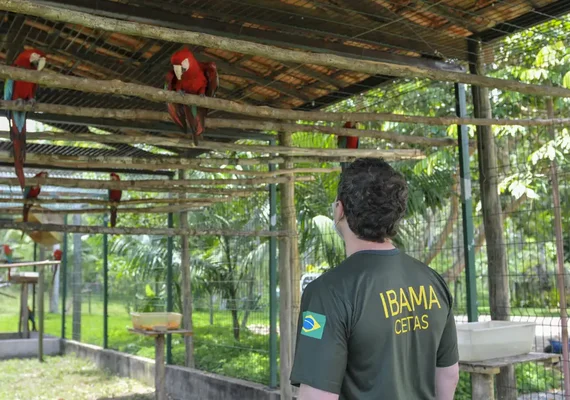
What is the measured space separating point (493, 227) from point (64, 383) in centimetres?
620

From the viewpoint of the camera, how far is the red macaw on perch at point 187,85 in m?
3.63

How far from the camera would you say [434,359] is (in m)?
1.47

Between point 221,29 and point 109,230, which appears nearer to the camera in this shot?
point 221,29

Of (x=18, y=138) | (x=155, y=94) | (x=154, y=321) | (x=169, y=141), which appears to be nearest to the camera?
(x=155, y=94)

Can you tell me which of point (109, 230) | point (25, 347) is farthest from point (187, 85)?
point (25, 347)

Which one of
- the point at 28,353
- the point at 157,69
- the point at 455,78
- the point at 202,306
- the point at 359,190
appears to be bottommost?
the point at 28,353

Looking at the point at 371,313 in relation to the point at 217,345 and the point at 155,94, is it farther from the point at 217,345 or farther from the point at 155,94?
the point at 217,345

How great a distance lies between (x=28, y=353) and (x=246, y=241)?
6.13 meters

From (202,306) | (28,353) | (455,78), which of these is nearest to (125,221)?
(28,353)

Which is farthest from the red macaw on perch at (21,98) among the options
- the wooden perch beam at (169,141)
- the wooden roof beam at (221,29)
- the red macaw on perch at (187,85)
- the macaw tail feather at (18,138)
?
the red macaw on perch at (187,85)

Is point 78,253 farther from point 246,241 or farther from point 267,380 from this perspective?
point 267,380

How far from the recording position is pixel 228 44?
95.1 inches

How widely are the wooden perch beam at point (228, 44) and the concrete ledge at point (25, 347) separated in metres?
9.71

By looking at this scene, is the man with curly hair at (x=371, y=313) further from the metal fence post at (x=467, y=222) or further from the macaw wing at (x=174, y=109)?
the metal fence post at (x=467, y=222)
